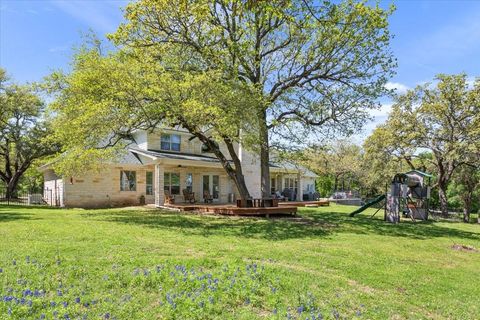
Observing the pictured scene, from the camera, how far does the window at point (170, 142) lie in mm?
27891

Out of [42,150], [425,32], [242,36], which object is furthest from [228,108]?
[42,150]

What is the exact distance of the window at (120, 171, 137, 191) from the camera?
25469 mm

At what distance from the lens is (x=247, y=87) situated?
1583 centimetres

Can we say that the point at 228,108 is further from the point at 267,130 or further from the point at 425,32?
the point at 425,32

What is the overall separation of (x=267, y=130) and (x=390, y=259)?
408 inches

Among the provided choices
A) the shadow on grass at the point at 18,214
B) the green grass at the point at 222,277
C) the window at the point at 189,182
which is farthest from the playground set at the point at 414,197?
the shadow on grass at the point at 18,214

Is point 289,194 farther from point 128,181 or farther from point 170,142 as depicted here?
point 128,181

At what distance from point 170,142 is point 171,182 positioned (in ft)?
10.7

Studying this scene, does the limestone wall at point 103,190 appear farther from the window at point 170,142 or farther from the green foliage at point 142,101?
the green foliage at point 142,101

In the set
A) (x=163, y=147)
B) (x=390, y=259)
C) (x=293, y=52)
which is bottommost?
(x=390, y=259)

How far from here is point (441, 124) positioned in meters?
26.2

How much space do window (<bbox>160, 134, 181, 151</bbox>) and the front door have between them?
3.17 metres

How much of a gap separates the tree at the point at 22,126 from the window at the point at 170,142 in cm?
1025

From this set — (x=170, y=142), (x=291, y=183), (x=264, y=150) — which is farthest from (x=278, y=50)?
(x=291, y=183)
